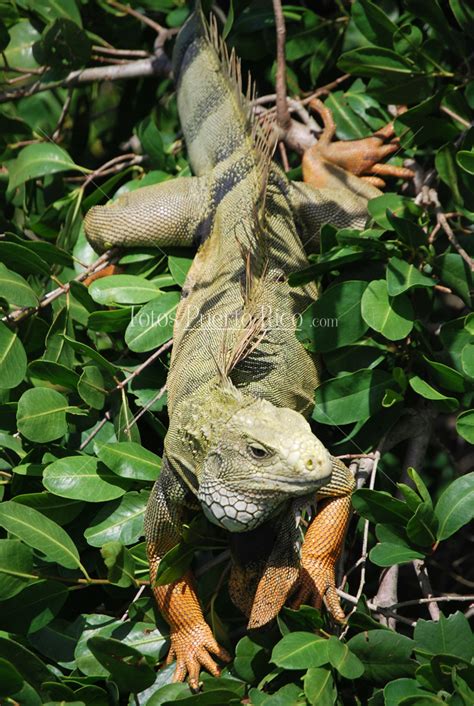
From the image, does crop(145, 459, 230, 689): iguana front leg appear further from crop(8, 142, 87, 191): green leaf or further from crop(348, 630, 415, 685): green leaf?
crop(8, 142, 87, 191): green leaf

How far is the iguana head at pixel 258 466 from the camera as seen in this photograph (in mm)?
2475

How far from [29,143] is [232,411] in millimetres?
2344

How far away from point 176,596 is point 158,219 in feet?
5.70

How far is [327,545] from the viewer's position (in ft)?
9.87

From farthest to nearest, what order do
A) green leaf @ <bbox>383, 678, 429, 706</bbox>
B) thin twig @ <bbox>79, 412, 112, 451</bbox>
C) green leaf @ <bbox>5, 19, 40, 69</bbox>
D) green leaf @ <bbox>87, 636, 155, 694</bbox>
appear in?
green leaf @ <bbox>5, 19, 40, 69</bbox> < thin twig @ <bbox>79, 412, 112, 451</bbox> < green leaf @ <bbox>87, 636, 155, 694</bbox> < green leaf @ <bbox>383, 678, 429, 706</bbox>

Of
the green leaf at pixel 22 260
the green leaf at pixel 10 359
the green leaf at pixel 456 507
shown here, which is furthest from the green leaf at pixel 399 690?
the green leaf at pixel 22 260

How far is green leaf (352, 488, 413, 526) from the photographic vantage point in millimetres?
2686

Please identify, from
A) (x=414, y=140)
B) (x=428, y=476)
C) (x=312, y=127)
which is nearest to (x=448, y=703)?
(x=414, y=140)

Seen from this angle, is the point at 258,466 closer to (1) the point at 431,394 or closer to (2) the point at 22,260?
(1) the point at 431,394

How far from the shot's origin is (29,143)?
4434 millimetres

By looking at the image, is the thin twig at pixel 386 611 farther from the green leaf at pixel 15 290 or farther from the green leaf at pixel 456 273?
the green leaf at pixel 15 290

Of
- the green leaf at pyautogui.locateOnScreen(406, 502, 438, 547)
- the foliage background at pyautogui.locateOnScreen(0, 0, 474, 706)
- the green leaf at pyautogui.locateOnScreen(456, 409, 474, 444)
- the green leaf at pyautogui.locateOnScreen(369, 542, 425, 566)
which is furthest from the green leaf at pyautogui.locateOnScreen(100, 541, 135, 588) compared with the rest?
the green leaf at pyautogui.locateOnScreen(456, 409, 474, 444)

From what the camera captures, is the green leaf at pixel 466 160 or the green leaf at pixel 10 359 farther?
the green leaf at pixel 10 359

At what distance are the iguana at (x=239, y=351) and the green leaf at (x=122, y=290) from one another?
0.49ft
